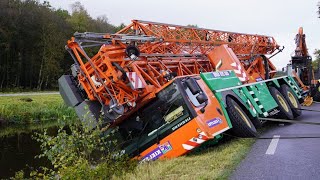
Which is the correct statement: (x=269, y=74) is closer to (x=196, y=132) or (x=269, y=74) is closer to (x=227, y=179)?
(x=196, y=132)

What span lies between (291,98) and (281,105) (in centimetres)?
194

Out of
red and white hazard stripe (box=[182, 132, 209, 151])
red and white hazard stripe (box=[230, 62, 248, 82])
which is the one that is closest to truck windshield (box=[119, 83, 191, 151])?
red and white hazard stripe (box=[182, 132, 209, 151])

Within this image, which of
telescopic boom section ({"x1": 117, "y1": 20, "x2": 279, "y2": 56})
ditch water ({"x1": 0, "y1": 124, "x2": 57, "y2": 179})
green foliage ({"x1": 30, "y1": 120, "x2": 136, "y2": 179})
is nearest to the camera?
green foliage ({"x1": 30, "y1": 120, "x2": 136, "y2": 179})

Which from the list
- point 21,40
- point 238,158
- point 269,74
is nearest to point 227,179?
point 238,158

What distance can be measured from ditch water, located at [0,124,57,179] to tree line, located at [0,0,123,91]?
24.1 meters

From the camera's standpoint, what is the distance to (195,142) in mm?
9672

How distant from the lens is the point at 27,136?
21.2m

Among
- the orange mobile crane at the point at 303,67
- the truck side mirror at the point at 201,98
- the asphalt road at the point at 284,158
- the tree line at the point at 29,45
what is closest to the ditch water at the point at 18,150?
the truck side mirror at the point at 201,98

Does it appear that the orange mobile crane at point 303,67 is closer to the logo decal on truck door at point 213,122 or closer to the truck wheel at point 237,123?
the truck wheel at point 237,123

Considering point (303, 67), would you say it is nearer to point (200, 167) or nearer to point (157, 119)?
point (157, 119)

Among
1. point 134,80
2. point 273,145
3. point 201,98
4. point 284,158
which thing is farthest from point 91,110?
point 284,158

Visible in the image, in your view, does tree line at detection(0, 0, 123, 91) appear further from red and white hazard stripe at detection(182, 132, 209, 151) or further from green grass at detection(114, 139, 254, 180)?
green grass at detection(114, 139, 254, 180)

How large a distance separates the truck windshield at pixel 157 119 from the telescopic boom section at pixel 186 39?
2940mm

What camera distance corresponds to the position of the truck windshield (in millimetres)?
10073
